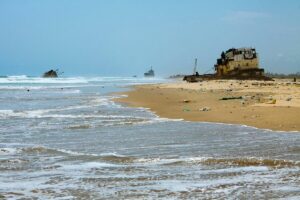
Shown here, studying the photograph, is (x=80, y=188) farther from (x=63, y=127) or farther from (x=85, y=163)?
(x=63, y=127)

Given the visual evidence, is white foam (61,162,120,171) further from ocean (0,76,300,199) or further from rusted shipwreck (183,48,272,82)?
rusted shipwreck (183,48,272,82)

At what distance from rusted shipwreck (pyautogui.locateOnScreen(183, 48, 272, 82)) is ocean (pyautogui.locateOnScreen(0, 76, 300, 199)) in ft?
169

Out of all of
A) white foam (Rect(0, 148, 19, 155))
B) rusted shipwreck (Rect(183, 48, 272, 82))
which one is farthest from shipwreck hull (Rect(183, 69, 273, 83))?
white foam (Rect(0, 148, 19, 155))

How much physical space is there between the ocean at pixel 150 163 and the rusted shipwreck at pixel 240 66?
169 ft

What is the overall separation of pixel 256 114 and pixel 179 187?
9.55 metres

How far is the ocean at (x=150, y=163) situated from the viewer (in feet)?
18.8

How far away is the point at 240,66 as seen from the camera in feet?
211

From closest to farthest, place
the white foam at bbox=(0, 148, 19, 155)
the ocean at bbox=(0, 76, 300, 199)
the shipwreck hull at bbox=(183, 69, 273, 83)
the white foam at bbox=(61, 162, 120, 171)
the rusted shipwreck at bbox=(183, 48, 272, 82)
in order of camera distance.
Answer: the ocean at bbox=(0, 76, 300, 199) < the white foam at bbox=(61, 162, 120, 171) < the white foam at bbox=(0, 148, 19, 155) < the shipwreck hull at bbox=(183, 69, 273, 83) < the rusted shipwreck at bbox=(183, 48, 272, 82)

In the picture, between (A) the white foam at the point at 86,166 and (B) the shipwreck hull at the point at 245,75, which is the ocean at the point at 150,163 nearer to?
(A) the white foam at the point at 86,166

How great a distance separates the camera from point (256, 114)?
14906mm

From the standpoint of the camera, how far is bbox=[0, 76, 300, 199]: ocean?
5730 mm

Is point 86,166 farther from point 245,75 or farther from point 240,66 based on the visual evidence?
point 240,66

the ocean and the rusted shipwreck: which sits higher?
the rusted shipwreck

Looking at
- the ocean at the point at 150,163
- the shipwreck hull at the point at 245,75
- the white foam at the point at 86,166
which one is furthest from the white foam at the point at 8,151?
the shipwreck hull at the point at 245,75
